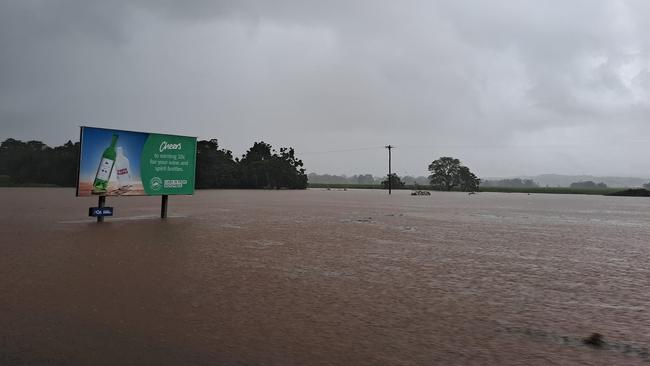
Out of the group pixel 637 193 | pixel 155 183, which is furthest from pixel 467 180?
pixel 155 183

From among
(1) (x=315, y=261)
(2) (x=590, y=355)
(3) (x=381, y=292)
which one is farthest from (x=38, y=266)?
(2) (x=590, y=355)

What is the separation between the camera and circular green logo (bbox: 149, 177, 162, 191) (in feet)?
63.8

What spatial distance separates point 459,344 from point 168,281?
489cm

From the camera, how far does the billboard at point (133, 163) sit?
17.1 metres

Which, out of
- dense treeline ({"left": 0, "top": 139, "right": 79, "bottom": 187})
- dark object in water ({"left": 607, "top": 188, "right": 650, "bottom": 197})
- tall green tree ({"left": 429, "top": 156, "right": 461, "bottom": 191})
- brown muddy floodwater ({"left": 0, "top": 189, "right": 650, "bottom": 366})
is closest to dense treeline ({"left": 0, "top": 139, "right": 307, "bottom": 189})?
dense treeline ({"left": 0, "top": 139, "right": 79, "bottom": 187})

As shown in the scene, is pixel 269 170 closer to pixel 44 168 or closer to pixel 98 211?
pixel 44 168

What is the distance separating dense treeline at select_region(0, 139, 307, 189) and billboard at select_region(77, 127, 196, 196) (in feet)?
169

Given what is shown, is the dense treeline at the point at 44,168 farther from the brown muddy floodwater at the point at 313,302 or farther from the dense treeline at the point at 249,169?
the brown muddy floodwater at the point at 313,302

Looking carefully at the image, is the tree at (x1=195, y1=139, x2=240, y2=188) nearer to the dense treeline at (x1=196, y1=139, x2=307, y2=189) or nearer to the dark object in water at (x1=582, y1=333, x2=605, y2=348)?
the dense treeline at (x1=196, y1=139, x2=307, y2=189)

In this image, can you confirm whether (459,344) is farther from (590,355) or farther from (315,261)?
(315,261)

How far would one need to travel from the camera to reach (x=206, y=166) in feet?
293

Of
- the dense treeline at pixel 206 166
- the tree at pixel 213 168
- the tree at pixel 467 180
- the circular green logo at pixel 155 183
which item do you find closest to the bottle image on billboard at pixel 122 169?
the circular green logo at pixel 155 183

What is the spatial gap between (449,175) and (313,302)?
14078 cm

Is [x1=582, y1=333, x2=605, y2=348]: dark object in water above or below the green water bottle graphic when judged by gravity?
below
